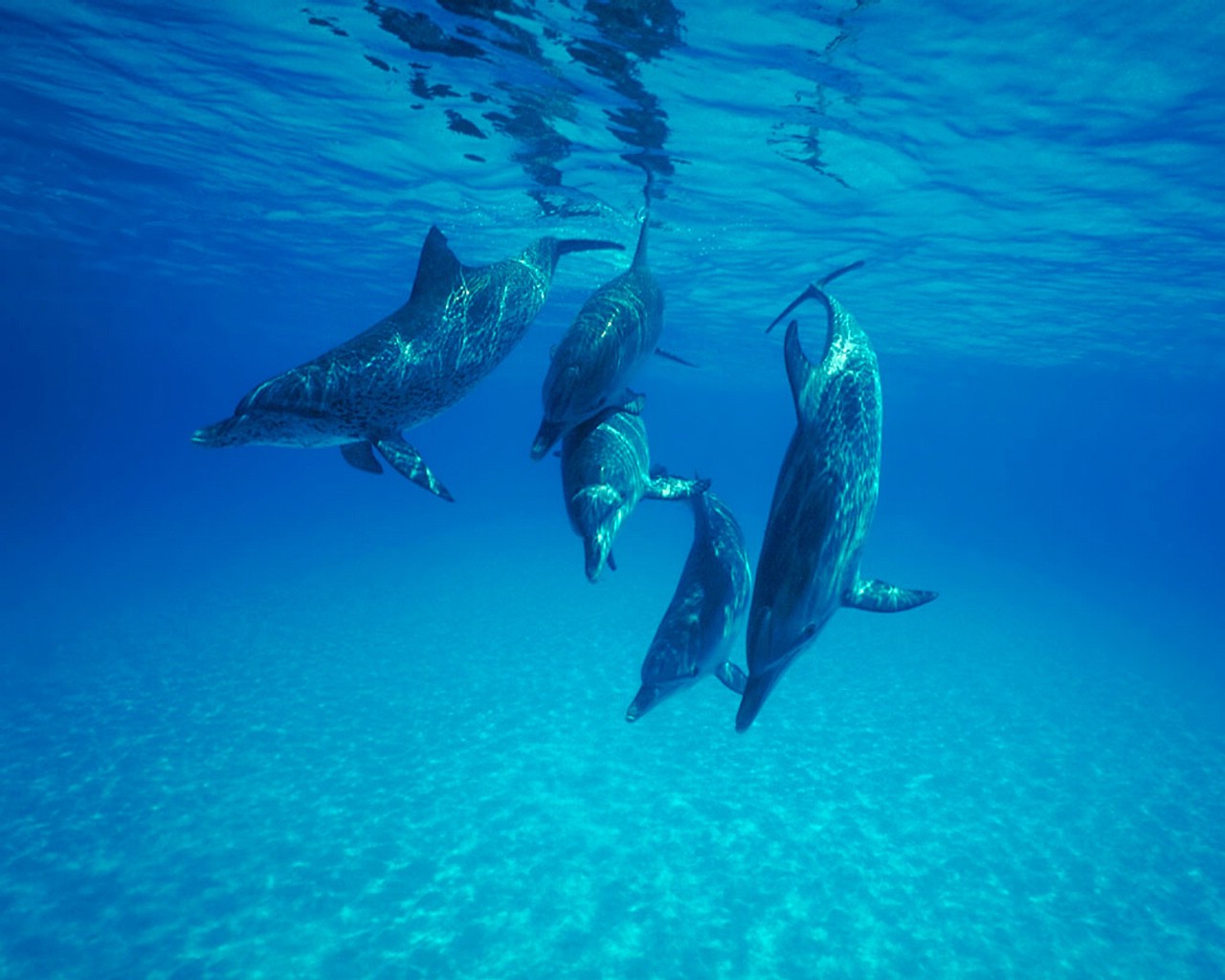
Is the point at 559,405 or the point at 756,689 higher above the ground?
the point at 559,405

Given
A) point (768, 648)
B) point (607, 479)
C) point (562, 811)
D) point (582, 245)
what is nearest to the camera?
point (768, 648)

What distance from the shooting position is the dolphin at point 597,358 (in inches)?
157

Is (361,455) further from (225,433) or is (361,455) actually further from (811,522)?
(811,522)

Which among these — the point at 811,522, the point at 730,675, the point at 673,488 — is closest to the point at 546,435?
the point at 673,488

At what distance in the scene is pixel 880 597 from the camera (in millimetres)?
4062

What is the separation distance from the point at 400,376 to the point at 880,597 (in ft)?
11.6

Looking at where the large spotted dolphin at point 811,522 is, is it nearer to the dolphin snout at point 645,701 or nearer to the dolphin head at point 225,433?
the dolphin snout at point 645,701

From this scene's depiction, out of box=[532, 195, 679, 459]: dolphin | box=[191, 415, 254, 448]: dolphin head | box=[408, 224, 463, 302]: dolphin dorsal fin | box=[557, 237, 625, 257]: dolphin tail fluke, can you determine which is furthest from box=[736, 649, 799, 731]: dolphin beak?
box=[557, 237, 625, 257]: dolphin tail fluke

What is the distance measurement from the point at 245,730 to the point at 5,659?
10432 mm

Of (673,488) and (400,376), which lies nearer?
(400,376)

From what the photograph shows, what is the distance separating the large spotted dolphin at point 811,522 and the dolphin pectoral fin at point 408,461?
2.69 m

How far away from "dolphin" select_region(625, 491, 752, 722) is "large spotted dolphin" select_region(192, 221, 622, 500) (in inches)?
79.0

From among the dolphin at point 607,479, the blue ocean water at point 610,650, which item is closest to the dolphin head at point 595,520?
the dolphin at point 607,479

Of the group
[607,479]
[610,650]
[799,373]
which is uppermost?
[799,373]
